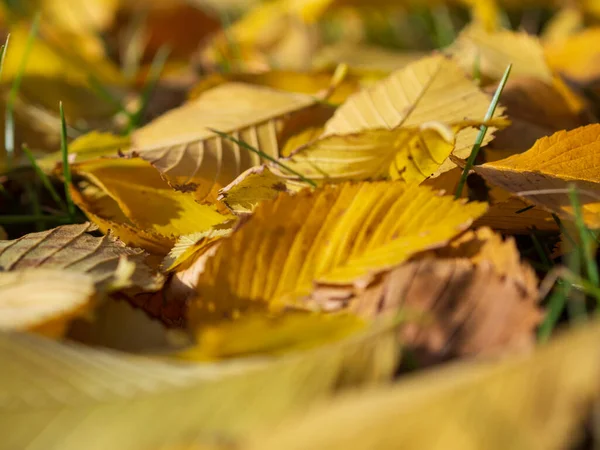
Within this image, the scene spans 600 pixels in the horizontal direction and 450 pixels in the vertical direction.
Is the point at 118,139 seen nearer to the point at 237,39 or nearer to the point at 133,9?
the point at 237,39

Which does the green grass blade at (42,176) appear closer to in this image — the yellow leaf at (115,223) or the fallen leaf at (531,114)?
the yellow leaf at (115,223)

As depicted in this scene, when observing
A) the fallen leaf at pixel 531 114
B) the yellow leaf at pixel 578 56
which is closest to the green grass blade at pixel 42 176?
the fallen leaf at pixel 531 114

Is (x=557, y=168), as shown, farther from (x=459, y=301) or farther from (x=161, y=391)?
(x=161, y=391)

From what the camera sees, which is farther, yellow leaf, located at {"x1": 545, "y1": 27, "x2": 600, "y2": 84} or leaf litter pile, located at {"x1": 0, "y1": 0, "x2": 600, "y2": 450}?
yellow leaf, located at {"x1": 545, "y1": 27, "x2": 600, "y2": 84}

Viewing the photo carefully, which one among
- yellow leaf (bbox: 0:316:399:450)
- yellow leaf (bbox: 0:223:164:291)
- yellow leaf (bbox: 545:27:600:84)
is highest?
yellow leaf (bbox: 545:27:600:84)

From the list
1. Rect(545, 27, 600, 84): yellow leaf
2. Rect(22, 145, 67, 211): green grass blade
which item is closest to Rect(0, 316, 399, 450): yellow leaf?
Rect(22, 145, 67, 211): green grass blade

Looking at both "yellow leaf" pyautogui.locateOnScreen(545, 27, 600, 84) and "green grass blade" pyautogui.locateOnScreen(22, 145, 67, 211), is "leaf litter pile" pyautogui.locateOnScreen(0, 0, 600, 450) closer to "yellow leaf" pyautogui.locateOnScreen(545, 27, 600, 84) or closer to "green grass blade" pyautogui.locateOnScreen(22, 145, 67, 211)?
"green grass blade" pyautogui.locateOnScreen(22, 145, 67, 211)

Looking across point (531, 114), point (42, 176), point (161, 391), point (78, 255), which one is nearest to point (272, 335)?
point (161, 391)
